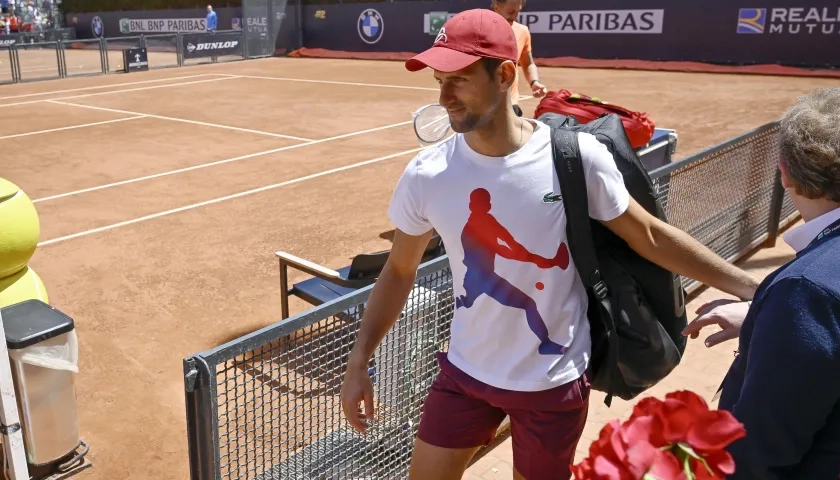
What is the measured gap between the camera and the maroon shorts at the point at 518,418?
2.42 m

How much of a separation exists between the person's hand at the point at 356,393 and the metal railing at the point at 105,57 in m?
24.2

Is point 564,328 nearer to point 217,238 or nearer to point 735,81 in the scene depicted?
point 217,238

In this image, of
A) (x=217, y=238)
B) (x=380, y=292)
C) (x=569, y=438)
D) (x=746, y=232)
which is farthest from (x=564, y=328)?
(x=217, y=238)

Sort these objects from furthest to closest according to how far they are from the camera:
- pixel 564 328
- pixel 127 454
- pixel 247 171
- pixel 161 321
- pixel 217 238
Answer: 1. pixel 247 171
2. pixel 217 238
3. pixel 161 321
4. pixel 127 454
5. pixel 564 328

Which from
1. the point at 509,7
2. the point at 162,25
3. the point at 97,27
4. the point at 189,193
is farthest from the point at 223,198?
the point at 97,27

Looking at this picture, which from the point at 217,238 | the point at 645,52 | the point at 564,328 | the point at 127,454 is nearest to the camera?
the point at 564,328

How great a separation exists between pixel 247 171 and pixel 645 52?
17.3 metres

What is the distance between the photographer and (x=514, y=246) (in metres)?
2.35

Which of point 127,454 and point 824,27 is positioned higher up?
point 824,27

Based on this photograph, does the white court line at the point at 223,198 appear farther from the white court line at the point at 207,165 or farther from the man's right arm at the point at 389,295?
the man's right arm at the point at 389,295

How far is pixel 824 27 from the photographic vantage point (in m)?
20.9

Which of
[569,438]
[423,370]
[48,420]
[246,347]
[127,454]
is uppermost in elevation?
[246,347]

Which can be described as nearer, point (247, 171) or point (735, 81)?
point (247, 171)

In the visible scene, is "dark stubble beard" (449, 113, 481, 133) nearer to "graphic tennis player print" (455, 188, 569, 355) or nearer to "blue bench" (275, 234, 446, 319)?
"graphic tennis player print" (455, 188, 569, 355)
